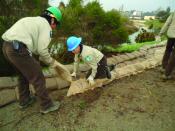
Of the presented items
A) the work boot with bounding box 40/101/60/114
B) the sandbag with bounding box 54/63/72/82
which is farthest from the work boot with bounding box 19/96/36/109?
the sandbag with bounding box 54/63/72/82

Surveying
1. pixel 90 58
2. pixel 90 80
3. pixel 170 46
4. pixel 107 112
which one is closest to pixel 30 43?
pixel 90 58

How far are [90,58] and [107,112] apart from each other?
1.01 metres

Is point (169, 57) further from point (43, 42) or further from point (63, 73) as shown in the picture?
point (43, 42)

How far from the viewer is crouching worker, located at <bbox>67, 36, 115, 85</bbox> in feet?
15.7

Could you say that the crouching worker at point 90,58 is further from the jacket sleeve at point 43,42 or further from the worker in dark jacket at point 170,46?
the worker in dark jacket at point 170,46

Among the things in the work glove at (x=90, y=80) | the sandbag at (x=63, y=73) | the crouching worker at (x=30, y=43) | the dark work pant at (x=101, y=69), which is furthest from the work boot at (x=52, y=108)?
the dark work pant at (x=101, y=69)

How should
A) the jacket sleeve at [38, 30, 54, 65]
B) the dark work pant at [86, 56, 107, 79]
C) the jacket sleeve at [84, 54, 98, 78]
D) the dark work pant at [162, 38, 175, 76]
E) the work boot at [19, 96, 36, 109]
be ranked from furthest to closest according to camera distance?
the dark work pant at [162, 38, 175, 76] < the dark work pant at [86, 56, 107, 79] < the jacket sleeve at [84, 54, 98, 78] < the work boot at [19, 96, 36, 109] < the jacket sleeve at [38, 30, 54, 65]

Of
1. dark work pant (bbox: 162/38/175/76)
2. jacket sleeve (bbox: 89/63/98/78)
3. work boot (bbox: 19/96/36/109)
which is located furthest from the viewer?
dark work pant (bbox: 162/38/175/76)

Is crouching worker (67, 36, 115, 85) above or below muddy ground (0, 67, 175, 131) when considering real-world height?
above

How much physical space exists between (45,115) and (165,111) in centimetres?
197

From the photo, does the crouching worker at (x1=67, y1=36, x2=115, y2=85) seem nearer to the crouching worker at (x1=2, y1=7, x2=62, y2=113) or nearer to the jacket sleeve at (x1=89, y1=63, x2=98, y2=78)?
the jacket sleeve at (x1=89, y1=63, x2=98, y2=78)

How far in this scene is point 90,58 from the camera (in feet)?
16.3

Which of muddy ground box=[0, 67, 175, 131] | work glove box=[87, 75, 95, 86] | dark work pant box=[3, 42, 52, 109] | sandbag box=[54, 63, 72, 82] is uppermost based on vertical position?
dark work pant box=[3, 42, 52, 109]

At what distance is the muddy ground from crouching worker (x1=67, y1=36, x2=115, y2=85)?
0.92ft
